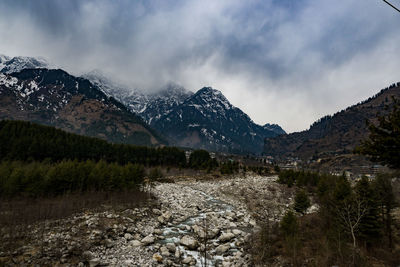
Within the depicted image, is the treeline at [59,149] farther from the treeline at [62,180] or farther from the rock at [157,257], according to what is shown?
the rock at [157,257]

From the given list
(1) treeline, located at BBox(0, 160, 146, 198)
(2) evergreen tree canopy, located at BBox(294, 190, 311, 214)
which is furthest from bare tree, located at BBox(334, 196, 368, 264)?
(1) treeline, located at BBox(0, 160, 146, 198)

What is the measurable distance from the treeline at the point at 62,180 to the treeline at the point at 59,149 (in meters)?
28.1

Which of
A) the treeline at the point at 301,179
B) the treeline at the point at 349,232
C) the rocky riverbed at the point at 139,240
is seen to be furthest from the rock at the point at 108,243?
the treeline at the point at 301,179

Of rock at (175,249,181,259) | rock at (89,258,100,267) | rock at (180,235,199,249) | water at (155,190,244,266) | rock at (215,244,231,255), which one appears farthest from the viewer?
rock at (180,235,199,249)

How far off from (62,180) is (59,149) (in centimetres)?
3916

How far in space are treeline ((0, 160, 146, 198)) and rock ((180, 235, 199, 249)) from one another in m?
22.1

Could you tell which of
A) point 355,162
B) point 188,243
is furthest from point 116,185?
point 355,162

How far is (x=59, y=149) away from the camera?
6388 cm

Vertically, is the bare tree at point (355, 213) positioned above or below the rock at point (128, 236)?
above

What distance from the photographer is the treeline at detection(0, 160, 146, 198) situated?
92.9 feet

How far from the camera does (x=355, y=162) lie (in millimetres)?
184250

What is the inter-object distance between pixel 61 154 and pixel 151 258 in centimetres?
6363

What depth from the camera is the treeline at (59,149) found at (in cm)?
5741

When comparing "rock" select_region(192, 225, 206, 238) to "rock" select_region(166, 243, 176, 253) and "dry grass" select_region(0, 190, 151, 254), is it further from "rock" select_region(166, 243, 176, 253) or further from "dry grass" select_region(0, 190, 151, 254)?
"dry grass" select_region(0, 190, 151, 254)
